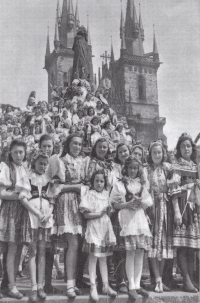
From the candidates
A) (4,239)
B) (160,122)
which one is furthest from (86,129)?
(160,122)

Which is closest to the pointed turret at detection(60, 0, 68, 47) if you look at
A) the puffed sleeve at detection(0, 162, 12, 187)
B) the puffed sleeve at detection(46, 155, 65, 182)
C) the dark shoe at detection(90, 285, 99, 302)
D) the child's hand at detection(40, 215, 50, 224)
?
the puffed sleeve at detection(46, 155, 65, 182)

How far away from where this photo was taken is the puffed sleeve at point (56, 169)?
14.5 feet

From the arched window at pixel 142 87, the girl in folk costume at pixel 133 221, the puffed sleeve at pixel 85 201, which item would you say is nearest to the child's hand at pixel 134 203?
the girl in folk costume at pixel 133 221

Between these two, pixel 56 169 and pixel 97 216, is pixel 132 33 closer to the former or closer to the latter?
pixel 56 169

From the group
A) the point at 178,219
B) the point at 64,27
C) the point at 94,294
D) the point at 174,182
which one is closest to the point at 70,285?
the point at 94,294

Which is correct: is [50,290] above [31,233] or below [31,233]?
below

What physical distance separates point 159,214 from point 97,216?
0.83m

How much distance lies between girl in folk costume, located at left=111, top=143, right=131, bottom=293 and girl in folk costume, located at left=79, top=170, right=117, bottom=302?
0.19 metres

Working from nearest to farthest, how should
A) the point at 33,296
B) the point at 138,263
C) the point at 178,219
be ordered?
the point at 33,296
the point at 138,263
the point at 178,219

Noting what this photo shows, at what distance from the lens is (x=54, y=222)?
4305 millimetres

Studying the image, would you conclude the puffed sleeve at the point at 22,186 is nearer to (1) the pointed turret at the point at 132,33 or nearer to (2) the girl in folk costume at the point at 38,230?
(2) the girl in folk costume at the point at 38,230

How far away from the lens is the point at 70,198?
4359 mm

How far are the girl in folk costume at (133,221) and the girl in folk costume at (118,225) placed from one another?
0.14 metres

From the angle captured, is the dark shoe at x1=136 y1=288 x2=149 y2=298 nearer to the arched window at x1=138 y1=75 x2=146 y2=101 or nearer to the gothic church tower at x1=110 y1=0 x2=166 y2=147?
the gothic church tower at x1=110 y1=0 x2=166 y2=147
